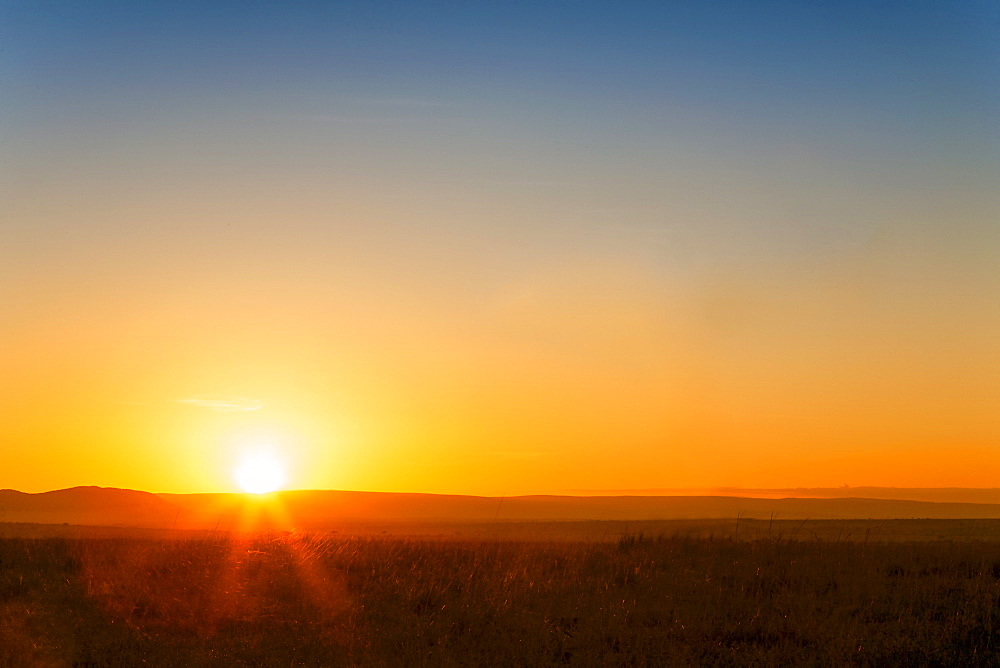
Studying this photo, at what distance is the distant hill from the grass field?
65.5 m

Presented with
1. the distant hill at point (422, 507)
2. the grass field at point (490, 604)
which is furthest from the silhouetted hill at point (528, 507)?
the grass field at point (490, 604)

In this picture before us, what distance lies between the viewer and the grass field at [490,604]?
39.8 feet

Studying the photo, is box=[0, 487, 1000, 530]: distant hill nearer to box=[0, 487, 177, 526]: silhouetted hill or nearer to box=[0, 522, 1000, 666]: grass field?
box=[0, 487, 177, 526]: silhouetted hill

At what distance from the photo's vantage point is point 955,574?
53.5 feet

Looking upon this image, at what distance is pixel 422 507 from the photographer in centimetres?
12225

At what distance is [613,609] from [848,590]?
4.27 metres

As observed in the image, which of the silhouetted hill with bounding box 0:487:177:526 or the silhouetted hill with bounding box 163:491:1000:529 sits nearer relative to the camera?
the silhouetted hill with bounding box 0:487:177:526

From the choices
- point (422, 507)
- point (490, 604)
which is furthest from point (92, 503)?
point (490, 604)

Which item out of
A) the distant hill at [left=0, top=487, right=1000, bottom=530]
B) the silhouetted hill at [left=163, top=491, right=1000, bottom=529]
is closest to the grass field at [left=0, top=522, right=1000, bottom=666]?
the distant hill at [left=0, top=487, right=1000, bottom=530]

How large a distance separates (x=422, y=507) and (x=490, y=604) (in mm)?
110055

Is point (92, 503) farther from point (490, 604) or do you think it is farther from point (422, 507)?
point (490, 604)

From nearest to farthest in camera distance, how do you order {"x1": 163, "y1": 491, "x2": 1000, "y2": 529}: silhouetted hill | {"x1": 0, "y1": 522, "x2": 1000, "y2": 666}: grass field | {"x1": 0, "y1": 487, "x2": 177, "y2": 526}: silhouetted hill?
{"x1": 0, "y1": 522, "x2": 1000, "y2": 666}: grass field < {"x1": 0, "y1": 487, "x2": 177, "y2": 526}: silhouetted hill < {"x1": 163, "y1": 491, "x2": 1000, "y2": 529}: silhouetted hill

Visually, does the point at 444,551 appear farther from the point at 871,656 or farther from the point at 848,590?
the point at 871,656

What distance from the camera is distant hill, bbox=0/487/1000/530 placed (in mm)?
88312
